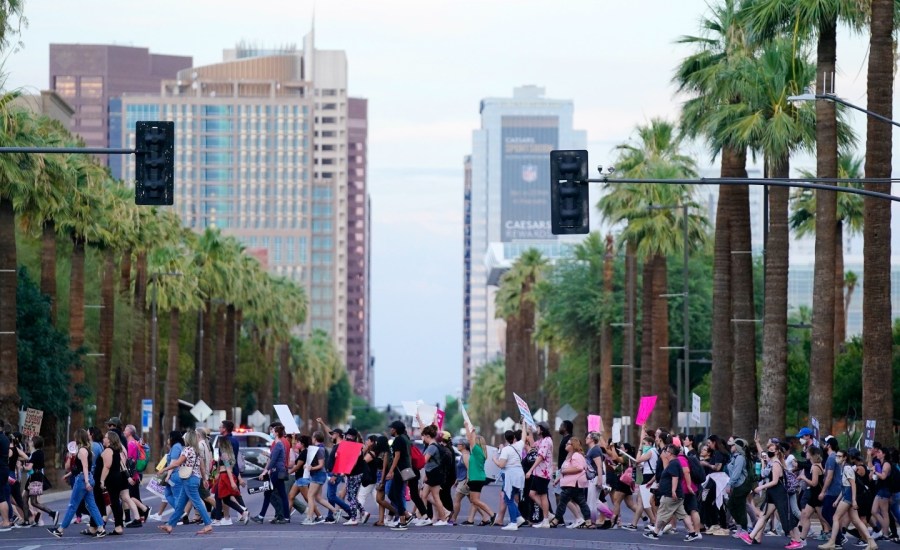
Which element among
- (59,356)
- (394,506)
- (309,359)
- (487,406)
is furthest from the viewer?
(487,406)

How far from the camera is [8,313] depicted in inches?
1845

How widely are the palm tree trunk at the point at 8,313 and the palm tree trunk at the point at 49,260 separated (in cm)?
531

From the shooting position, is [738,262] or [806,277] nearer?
[738,262]

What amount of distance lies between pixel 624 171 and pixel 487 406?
12962cm

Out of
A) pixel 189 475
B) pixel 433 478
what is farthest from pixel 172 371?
pixel 189 475

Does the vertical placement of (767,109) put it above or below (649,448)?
above

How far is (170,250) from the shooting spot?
8100 centimetres

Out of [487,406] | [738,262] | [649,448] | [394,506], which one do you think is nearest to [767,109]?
[738,262]

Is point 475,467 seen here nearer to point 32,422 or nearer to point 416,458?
point 416,458

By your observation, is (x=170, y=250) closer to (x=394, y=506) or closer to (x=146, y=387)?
(x=146, y=387)

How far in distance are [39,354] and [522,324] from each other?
70.7m

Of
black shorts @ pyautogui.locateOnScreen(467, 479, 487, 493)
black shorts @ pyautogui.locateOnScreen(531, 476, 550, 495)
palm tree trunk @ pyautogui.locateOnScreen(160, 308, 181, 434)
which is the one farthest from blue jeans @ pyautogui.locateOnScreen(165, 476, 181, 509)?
palm tree trunk @ pyautogui.locateOnScreen(160, 308, 181, 434)

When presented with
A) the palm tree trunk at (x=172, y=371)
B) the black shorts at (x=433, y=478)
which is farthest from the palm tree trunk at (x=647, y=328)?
the black shorts at (x=433, y=478)

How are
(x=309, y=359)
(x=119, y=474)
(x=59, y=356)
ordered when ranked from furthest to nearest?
(x=309, y=359) < (x=59, y=356) < (x=119, y=474)
